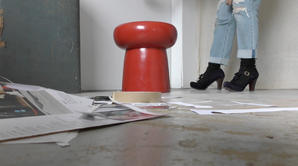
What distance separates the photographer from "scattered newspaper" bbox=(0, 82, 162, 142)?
1.08 feet

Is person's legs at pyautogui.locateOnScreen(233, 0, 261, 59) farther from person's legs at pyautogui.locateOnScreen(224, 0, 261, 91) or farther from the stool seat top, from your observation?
the stool seat top

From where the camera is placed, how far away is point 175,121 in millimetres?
448

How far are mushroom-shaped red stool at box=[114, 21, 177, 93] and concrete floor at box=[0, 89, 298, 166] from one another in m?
0.81

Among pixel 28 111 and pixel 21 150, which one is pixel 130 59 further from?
pixel 21 150

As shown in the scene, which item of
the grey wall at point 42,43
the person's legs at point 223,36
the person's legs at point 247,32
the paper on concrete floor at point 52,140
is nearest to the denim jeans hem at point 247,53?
the person's legs at point 247,32

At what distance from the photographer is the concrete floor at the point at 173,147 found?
24cm

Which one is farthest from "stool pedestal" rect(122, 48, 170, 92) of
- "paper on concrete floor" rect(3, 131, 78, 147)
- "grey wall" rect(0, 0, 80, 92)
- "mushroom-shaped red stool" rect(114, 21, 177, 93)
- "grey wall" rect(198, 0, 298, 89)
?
"paper on concrete floor" rect(3, 131, 78, 147)

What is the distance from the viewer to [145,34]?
1.20 m

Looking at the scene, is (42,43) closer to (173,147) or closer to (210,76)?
(210,76)

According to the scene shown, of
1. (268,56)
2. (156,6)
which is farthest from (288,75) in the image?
(156,6)

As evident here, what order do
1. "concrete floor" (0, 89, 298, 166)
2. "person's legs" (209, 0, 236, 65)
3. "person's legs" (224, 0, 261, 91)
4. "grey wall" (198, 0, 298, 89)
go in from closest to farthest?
"concrete floor" (0, 89, 298, 166), "person's legs" (224, 0, 261, 91), "person's legs" (209, 0, 236, 65), "grey wall" (198, 0, 298, 89)

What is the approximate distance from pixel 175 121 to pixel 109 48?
1.22m

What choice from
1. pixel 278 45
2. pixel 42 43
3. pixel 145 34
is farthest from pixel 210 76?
pixel 42 43

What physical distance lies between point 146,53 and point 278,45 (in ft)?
3.43
